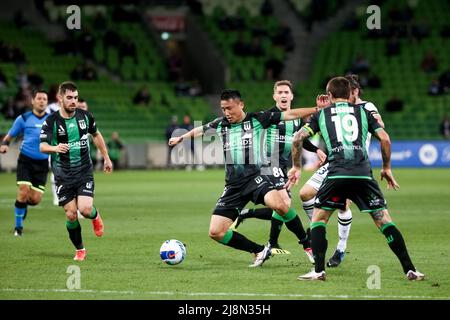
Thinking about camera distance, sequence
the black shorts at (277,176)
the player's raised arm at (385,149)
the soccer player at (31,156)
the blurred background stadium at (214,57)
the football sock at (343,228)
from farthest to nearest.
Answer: the blurred background stadium at (214,57)
the soccer player at (31,156)
the black shorts at (277,176)
the football sock at (343,228)
the player's raised arm at (385,149)

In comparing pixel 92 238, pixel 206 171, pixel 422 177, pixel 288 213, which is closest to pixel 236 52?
pixel 206 171

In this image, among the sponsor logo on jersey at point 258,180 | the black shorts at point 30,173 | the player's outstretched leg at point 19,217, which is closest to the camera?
the sponsor logo on jersey at point 258,180

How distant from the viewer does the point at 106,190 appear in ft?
85.5

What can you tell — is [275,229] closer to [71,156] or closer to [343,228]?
[343,228]

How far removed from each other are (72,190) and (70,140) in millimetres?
683

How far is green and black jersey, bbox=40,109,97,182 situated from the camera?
12.6 metres

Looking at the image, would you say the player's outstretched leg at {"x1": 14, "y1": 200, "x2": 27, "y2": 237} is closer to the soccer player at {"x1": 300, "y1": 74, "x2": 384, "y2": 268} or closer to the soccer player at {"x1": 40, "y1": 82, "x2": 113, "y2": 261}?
the soccer player at {"x1": 40, "y1": 82, "x2": 113, "y2": 261}

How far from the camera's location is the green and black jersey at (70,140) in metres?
12.6

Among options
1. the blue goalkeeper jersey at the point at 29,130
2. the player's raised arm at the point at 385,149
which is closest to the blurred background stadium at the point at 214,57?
the blue goalkeeper jersey at the point at 29,130

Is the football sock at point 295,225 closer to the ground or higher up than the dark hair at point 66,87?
closer to the ground

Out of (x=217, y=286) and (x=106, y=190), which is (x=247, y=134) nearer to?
(x=217, y=286)

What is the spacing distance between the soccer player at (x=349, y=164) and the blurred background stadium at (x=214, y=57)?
2805cm

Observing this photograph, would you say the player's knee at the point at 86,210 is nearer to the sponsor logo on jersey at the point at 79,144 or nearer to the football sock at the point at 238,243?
the sponsor logo on jersey at the point at 79,144

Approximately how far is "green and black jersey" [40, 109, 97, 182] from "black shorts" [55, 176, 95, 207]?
7 cm
